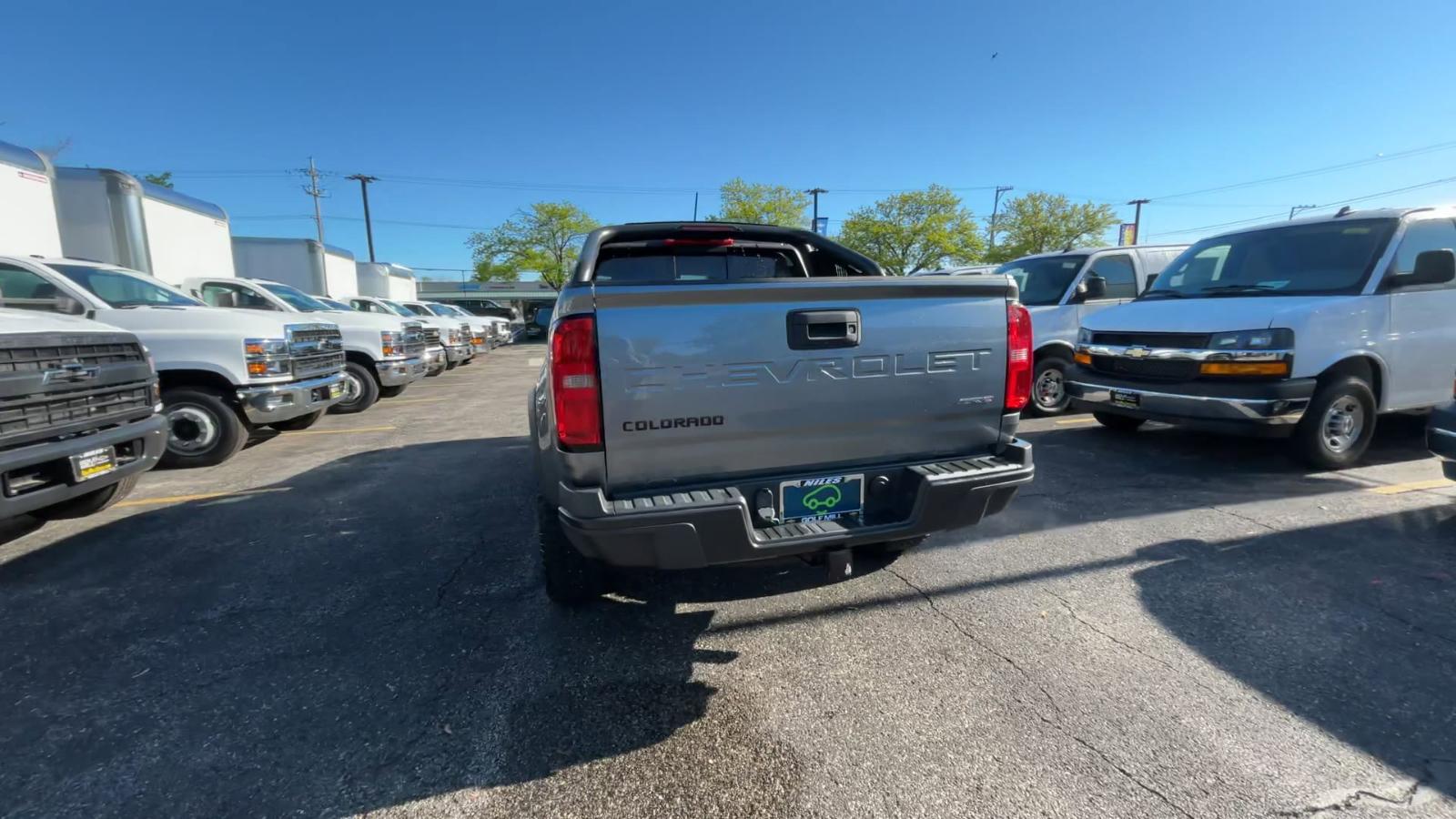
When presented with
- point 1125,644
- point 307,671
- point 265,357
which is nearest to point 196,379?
point 265,357

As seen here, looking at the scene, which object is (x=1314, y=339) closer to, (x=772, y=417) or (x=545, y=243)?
(x=772, y=417)

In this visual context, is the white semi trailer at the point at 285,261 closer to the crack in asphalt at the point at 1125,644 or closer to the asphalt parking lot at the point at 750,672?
the asphalt parking lot at the point at 750,672

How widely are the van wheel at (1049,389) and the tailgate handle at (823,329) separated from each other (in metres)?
6.05

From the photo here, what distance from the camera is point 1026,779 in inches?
78.8

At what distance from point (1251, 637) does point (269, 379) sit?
306 inches

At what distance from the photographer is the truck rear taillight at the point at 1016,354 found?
2.70 metres

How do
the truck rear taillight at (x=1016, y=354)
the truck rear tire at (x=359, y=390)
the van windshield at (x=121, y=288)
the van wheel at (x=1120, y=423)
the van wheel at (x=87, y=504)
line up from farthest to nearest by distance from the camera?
the truck rear tire at (x=359, y=390)
the van wheel at (x=1120, y=423)
the van windshield at (x=121, y=288)
the van wheel at (x=87, y=504)
the truck rear taillight at (x=1016, y=354)

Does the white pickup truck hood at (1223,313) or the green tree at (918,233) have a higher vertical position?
the green tree at (918,233)

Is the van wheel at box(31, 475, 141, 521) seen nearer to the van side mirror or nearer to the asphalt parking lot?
the asphalt parking lot

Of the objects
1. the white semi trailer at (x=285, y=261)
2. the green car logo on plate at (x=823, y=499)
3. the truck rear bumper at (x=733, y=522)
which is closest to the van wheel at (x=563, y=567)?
the truck rear bumper at (x=733, y=522)

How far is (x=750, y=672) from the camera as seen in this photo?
8.58 ft

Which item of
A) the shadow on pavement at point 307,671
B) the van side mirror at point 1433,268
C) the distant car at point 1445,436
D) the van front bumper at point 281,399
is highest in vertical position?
the van side mirror at point 1433,268

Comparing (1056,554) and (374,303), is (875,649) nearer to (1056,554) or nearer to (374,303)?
(1056,554)

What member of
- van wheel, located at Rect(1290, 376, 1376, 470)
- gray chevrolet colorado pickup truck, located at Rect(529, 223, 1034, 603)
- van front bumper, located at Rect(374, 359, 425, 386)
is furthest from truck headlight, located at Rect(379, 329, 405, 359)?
van wheel, located at Rect(1290, 376, 1376, 470)
